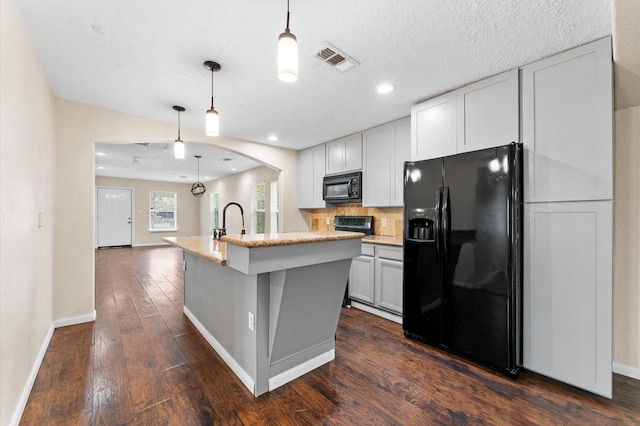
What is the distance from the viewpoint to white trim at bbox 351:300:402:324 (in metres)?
3.20

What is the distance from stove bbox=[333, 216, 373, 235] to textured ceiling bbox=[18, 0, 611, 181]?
1.70m

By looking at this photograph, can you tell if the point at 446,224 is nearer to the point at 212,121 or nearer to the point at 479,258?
the point at 479,258

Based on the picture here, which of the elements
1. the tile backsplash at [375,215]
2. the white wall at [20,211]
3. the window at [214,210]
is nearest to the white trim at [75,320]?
the white wall at [20,211]

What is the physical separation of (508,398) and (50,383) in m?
3.21

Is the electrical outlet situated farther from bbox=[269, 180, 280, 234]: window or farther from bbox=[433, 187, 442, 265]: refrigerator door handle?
bbox=[269, 180, 280, 234]: window

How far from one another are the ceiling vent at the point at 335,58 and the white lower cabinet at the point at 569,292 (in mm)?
1824

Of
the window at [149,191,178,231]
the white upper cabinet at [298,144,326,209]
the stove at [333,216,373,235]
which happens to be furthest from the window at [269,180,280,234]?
the window at [149,191,178,231]

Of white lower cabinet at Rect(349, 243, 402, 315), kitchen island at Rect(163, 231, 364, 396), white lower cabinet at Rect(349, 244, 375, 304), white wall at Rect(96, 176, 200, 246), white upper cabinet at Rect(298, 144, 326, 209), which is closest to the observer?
kitchen island at Rect(163, 231, 364, 396)

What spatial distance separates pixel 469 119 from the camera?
2.52m

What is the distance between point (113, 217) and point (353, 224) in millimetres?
9065

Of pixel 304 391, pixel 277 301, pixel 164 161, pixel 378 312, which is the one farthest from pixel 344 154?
pixel 164 161

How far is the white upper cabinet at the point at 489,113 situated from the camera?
7.43 ft

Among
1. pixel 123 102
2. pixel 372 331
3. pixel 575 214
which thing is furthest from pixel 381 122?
pixel 123 102

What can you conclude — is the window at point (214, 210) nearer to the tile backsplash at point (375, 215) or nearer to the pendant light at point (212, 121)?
the tile backsplash at point (375, 215)
